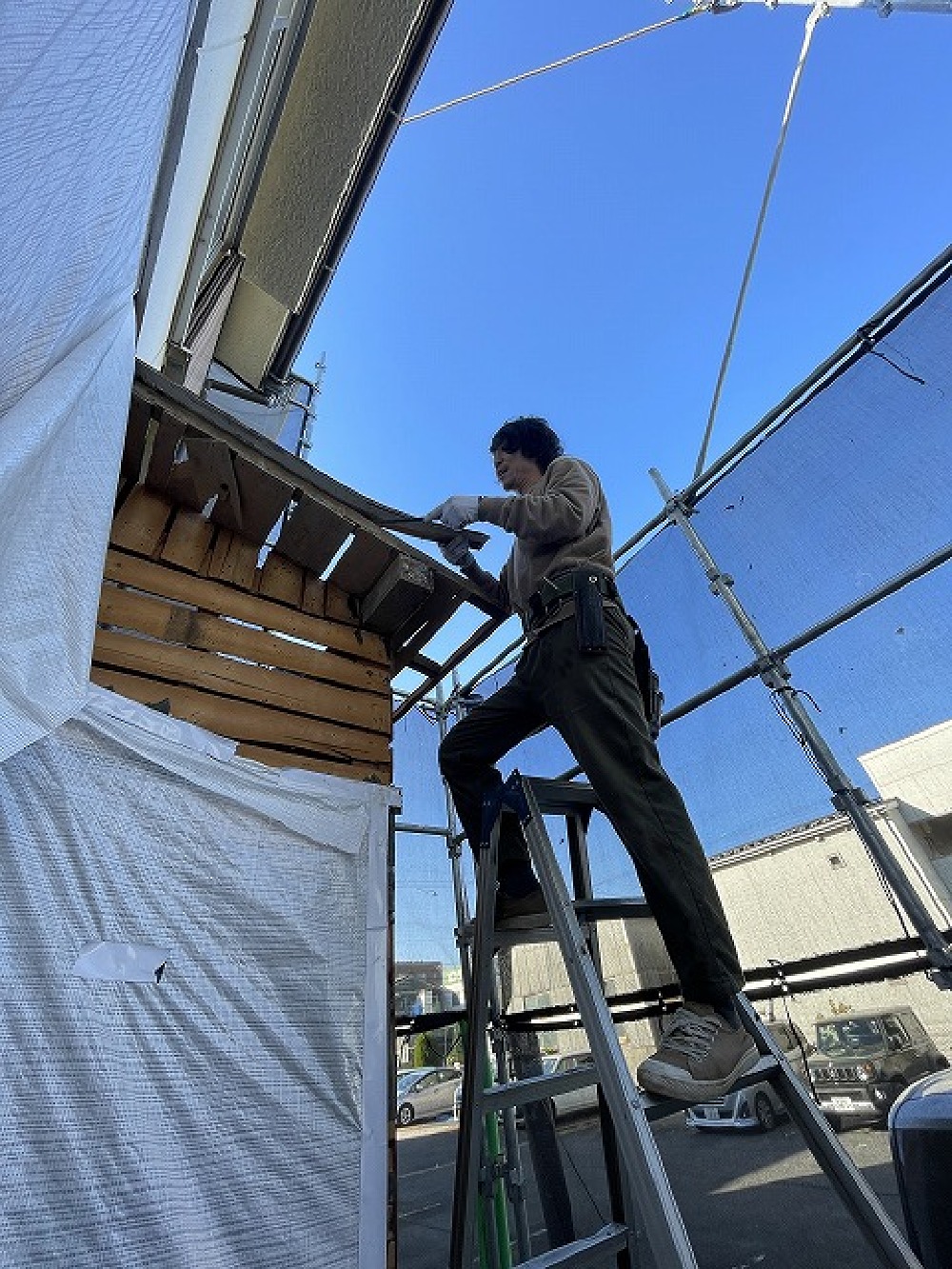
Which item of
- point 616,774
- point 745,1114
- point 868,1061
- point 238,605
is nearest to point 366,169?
point 238,605

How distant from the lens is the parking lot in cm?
535

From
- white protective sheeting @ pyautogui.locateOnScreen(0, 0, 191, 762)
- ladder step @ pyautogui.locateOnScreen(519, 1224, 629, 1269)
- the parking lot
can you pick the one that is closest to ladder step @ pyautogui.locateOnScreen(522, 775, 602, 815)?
ladder step @ pyautogui.locateOnScreen(519, 1224, 629, 1269)

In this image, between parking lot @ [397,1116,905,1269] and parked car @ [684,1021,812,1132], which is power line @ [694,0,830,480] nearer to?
parking lot @ [397,1116,905,1269]

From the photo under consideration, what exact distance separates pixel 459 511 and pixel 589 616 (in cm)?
89

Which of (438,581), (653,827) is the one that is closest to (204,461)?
(438,581)

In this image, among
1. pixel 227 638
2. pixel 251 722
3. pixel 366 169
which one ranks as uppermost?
pixel 366 169

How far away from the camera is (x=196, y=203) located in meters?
3.85

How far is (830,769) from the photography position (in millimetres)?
2537

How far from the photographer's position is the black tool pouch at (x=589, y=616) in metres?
1.80

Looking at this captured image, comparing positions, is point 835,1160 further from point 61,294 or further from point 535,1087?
point 61,294

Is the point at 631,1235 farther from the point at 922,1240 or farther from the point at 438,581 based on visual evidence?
the point at 438,581

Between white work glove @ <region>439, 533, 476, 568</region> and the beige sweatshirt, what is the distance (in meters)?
0.38

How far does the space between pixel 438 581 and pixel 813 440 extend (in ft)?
6.51

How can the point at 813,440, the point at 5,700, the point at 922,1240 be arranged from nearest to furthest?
the point at 5,700, the point at 922,1240, the point at 813,440
